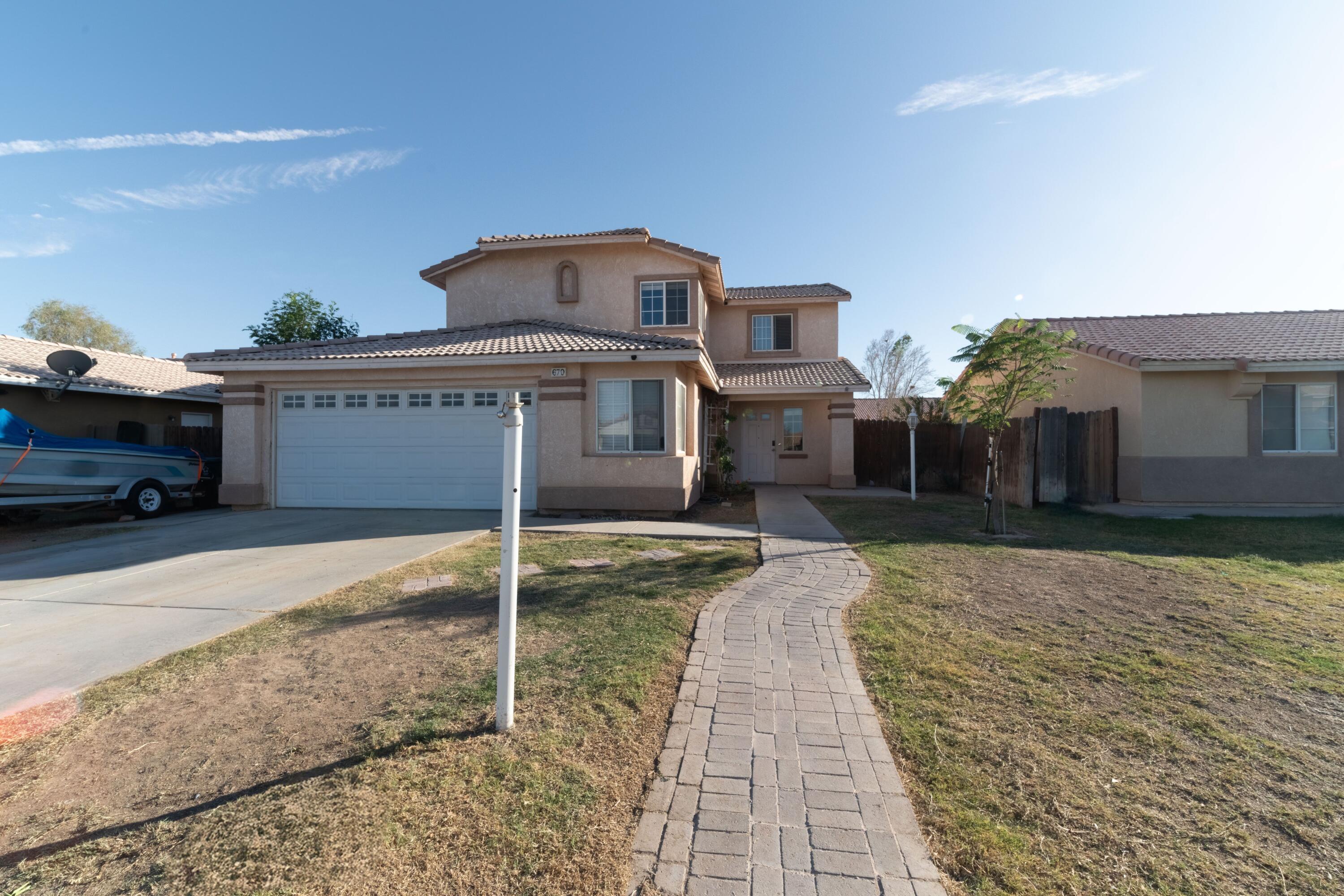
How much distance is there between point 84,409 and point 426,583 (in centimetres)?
1382

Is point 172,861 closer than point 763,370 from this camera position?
Yes

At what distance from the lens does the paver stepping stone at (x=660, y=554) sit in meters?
7.68

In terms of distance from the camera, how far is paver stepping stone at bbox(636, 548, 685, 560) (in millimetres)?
7676

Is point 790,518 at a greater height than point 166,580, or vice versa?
point 790,518

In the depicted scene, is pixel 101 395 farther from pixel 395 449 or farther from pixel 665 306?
pixel 665 306

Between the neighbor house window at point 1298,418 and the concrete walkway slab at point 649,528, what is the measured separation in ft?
37.5

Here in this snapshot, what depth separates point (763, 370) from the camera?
17.7m

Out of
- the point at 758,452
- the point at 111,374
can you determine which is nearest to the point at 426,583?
the point at 758,452

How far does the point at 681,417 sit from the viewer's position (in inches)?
458

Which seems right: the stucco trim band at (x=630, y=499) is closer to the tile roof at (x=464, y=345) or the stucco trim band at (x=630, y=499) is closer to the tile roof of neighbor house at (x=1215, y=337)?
the tile roof at (x=464, y=345)

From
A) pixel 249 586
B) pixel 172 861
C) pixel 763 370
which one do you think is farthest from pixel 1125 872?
pixel 763 370

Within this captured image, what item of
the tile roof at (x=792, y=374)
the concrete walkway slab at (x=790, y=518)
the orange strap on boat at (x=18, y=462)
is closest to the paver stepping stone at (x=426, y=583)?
the concrete walkway slab at (x=790, y=518)

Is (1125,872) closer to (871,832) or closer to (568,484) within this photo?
(871,832)

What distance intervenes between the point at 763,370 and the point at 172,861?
1658 cm
